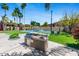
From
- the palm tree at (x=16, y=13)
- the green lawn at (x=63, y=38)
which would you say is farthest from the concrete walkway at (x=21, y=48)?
the palm tree at (x=16, y=13)

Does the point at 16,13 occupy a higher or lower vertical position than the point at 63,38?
higher

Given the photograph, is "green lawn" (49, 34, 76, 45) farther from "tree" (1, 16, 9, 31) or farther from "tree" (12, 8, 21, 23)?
"tree" (1, 16, 9, 31)

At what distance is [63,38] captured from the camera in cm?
330

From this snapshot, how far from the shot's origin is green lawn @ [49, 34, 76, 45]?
3.28m

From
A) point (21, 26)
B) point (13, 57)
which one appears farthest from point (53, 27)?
point (13, 57)

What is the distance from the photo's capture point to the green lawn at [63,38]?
3.28 m

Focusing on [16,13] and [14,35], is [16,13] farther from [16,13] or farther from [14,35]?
[14,35]

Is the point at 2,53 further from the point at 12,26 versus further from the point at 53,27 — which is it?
the point at 53,27

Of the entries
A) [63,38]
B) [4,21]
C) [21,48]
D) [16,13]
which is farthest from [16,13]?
[63,38]

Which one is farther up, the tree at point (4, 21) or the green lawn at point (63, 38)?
the tree at point (4, 21)

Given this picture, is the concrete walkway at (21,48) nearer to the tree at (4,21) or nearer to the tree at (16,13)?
the tree at (4,21)

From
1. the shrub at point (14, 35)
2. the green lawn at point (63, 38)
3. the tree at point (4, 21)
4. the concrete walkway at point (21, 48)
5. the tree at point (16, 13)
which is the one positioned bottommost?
the concrete walkway at point (21, 48)

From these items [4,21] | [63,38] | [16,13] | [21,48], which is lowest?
[21,48]

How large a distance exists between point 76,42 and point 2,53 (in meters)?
0.99
